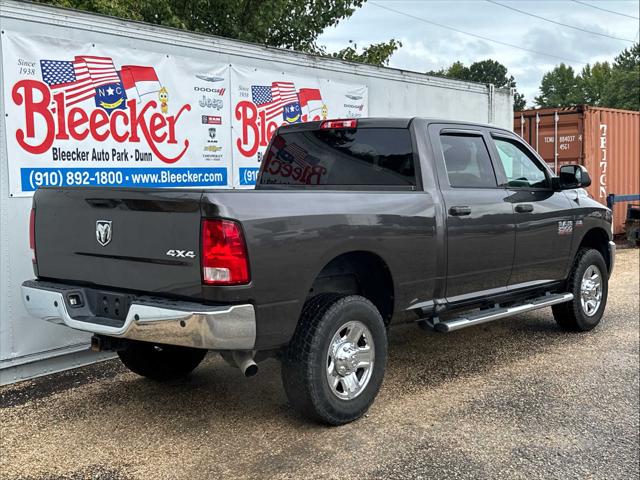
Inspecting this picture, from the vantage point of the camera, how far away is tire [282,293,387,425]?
4.04 meters

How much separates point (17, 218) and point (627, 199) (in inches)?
491

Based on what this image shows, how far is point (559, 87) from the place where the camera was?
319ft

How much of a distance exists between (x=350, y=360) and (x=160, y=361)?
5.39ft

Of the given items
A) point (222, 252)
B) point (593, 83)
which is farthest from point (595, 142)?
point (593, 83)

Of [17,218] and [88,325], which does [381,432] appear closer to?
[88,325]

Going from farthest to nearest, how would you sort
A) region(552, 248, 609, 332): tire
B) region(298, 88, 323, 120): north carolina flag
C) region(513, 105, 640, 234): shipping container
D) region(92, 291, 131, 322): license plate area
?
region(513, 105, 640, 234): shipping container, region(298, 88, 323, 120): north carolina flag, region(552, 248, 609, 332): tire, region(92, 291, 131, 322): license plate area

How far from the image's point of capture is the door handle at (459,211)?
196 inches

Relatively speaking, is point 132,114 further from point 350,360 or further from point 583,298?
point 583,298

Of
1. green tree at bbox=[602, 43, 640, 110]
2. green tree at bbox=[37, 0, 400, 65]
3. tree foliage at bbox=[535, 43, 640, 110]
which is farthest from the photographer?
tree foliage at bbox=[535, 43, 640, 110]

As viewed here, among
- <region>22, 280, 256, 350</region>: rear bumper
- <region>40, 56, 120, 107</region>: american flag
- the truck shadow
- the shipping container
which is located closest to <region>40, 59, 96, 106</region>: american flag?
<region>40, 56, 120, 107</region>: american flag

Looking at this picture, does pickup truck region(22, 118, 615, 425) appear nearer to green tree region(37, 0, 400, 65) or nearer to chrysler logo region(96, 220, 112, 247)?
chrysler logo region(96, 220, 112, 247)

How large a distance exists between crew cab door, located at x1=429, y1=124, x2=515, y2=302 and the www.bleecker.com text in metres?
2.68

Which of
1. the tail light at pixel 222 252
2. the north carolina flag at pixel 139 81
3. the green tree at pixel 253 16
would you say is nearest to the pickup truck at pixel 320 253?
the tail light at pixel 222 252

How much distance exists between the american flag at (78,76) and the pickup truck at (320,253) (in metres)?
1.55
